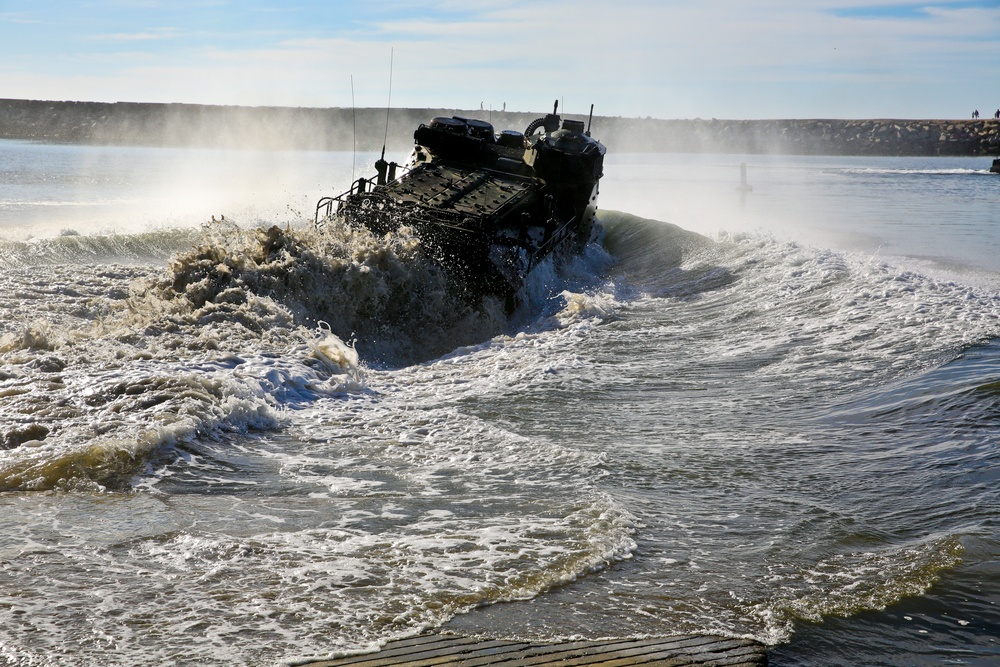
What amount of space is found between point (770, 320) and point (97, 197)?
3032 cm

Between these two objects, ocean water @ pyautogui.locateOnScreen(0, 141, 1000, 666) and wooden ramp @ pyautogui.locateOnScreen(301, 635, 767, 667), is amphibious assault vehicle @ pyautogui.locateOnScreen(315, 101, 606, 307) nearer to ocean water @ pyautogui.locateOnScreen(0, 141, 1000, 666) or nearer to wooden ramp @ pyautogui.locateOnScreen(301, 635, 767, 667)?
ocean water @ pyautogui.locateOnScreen(0, 141, 1000, 666)

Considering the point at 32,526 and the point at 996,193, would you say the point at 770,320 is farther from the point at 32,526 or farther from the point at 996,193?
the point at 996,193

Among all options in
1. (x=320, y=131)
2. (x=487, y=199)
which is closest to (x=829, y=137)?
(x=320, y=131)

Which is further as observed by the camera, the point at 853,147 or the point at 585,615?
the point at 853,147

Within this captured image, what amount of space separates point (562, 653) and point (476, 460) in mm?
3260

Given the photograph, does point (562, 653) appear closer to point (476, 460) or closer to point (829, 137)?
point (476, 460)

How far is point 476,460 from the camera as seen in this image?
25.8ft

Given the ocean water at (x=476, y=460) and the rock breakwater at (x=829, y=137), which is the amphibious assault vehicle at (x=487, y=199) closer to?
the ocean water at (x=476, y=460)

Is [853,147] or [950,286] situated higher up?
[853,147]

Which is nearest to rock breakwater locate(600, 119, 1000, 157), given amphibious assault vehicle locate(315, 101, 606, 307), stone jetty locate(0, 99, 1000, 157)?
stone jetty locate(0, 99, 1000, 157)

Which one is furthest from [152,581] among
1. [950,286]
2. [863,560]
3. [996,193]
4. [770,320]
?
[996,193]

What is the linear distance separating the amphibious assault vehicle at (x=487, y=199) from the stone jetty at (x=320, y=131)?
252ft

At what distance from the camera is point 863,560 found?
5.96 m

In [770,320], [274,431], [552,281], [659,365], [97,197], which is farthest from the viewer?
[97,197]
